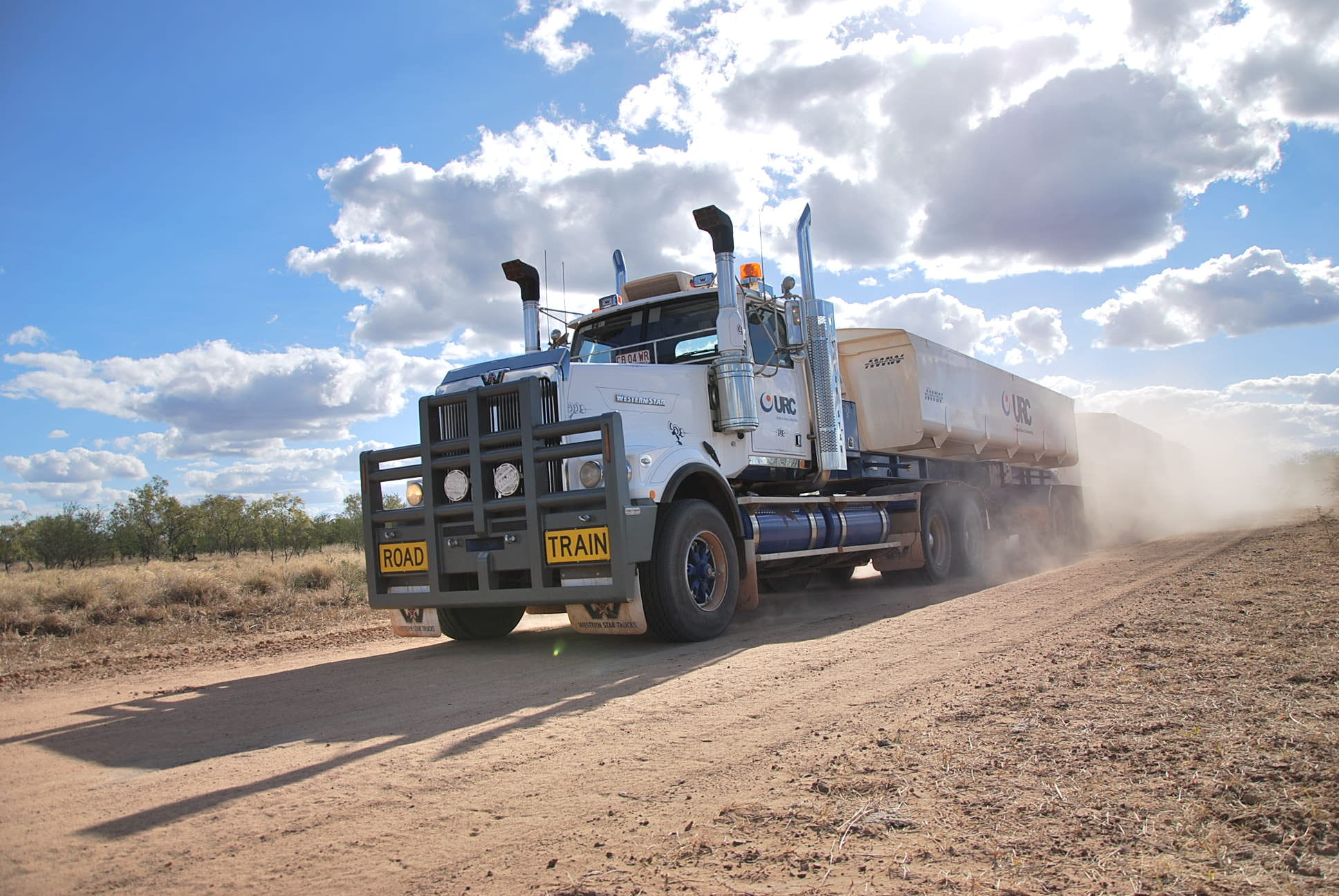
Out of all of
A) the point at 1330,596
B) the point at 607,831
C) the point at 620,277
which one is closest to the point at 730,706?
the point at 607,831

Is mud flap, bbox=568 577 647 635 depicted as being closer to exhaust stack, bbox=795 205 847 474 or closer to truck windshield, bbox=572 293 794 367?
truck windshield, bbox=572 293 794 367

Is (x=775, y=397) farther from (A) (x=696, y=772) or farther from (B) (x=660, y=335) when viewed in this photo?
(A) (x=696, y=772)

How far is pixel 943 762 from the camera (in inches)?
134

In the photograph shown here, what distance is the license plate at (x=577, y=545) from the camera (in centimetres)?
668

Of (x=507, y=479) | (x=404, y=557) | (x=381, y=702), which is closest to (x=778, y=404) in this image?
(x=507, y=479)

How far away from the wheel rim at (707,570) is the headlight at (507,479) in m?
1.57

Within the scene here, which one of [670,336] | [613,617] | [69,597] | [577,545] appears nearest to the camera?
[577,545]

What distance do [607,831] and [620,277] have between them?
363 inches

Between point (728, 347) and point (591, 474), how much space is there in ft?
7.87

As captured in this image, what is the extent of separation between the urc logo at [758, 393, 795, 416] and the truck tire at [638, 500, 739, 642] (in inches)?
72.5

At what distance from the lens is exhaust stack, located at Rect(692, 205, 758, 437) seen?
8.54 metres

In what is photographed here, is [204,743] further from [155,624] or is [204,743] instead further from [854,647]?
[155,624]

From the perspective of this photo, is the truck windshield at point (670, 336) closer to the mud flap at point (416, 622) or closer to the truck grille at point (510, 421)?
the truck grille at point (510, 421)

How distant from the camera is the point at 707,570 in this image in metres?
7.72
